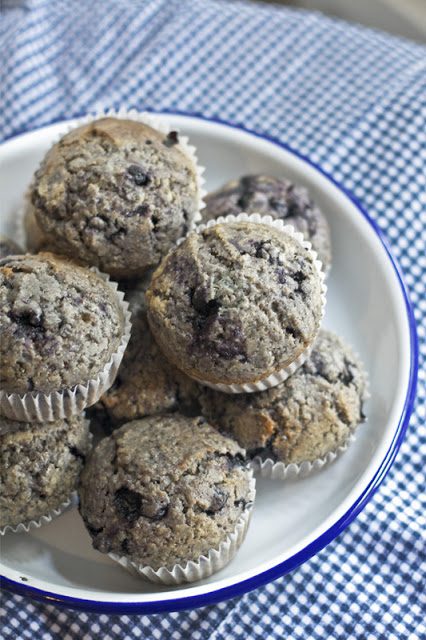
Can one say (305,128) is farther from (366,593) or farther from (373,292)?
(366,593)

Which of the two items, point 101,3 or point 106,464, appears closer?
point 106,464

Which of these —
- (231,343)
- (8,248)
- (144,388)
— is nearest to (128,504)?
(144,388)

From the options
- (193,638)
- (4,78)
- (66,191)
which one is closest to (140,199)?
(66,191)

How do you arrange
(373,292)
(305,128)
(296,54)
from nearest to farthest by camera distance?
1. (373,292)
2. (305,128)
3. (296,54)

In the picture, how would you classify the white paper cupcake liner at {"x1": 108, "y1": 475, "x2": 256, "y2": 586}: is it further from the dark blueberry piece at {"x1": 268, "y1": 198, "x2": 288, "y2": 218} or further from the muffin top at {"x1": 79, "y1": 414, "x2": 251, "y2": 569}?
the dark blueberry piece at {"x1": 268, "y1": 198, "x2": 288, "y2": 218}

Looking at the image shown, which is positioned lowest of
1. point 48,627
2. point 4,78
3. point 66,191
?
point 48,627

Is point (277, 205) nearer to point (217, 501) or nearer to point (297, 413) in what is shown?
point (297, 413)

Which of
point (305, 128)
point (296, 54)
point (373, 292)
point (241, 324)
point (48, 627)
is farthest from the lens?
point (296, 54)
